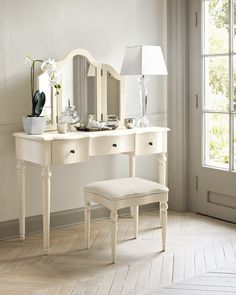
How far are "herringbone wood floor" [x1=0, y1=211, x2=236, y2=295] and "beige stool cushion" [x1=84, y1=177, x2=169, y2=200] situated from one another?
0.44 metres

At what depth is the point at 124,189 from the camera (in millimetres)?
3656

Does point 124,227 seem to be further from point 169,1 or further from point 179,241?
point 169,1

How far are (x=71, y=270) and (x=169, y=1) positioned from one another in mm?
2562

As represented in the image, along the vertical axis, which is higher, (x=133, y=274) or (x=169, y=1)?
(x=169, y=1)

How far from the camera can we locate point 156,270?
11.4 ft

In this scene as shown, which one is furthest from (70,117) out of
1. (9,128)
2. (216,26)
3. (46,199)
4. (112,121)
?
(216,26)

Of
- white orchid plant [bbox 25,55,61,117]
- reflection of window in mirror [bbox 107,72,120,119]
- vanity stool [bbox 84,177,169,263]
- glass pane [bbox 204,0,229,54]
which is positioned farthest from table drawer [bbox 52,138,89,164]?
glass pane [bbox 204,0,229,54]

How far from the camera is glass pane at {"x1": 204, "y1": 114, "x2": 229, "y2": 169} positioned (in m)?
4.55

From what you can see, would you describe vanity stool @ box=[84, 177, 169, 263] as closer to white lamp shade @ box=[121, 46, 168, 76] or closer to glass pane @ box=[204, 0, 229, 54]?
white lamp shade @ box=[121, 46, 168, 76]

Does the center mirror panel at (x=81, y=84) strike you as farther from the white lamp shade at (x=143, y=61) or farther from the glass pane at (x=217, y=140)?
the glass pane at (x=217, y=140)

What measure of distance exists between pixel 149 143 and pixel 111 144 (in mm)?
357

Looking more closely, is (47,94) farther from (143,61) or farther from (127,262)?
(127,262)

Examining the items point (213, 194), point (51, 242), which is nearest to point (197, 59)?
point (213, 194)

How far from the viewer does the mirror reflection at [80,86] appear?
4.25m
